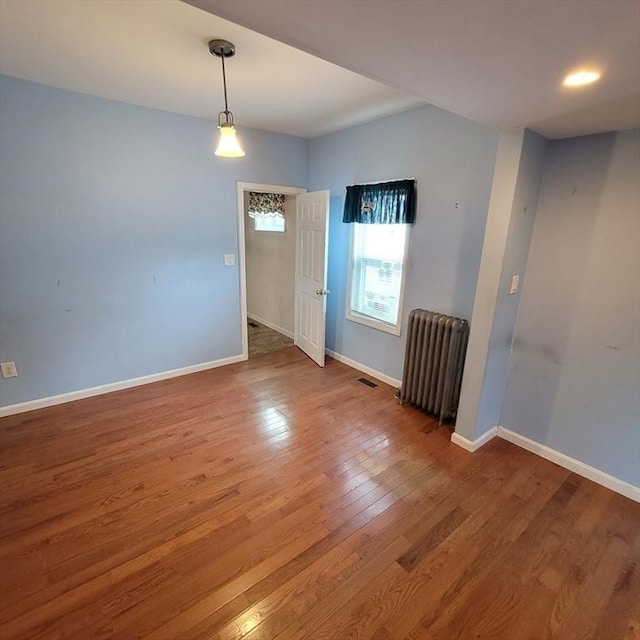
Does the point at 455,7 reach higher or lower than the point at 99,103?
lower

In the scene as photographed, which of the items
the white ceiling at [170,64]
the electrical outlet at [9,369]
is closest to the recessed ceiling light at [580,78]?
the white ceiling at [170,64]

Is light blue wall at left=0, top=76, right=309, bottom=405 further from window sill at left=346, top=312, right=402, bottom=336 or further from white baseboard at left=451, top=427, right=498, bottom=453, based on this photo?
white baseboard at left=451, top=427, right=498, bottom=453

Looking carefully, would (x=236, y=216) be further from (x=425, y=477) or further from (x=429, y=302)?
(x=425, y=477)

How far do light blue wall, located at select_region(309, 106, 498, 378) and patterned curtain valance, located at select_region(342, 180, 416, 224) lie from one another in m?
0.09

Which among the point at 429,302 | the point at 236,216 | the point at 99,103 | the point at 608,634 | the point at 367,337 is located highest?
the point at 99,103

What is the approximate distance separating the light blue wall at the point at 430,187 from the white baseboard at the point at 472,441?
35.7 inches

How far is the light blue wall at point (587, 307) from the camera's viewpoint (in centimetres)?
196

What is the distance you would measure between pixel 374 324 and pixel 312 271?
38.4 inches

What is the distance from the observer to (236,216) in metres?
3.62

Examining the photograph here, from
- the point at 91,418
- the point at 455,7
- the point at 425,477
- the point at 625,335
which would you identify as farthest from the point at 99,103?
the point at 625,335

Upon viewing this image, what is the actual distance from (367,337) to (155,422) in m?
2.18

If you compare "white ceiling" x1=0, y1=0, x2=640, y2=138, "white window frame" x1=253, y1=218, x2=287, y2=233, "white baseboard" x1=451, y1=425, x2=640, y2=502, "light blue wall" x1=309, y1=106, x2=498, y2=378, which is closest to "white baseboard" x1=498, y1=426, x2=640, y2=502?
"white baseboard" x1=451, y1=425, x2=640, y2=502

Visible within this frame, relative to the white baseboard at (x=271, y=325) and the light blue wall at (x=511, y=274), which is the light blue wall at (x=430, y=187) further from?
the white baseboard at (x=271, y=325)

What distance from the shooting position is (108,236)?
293 centimetres
